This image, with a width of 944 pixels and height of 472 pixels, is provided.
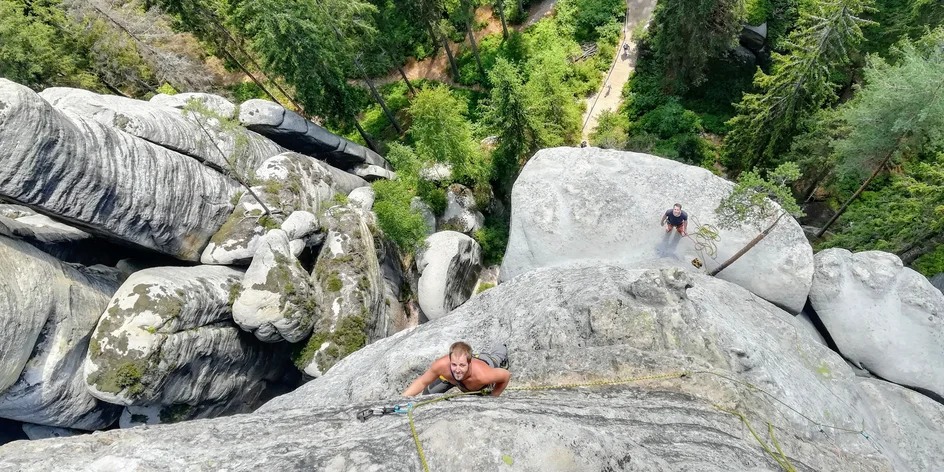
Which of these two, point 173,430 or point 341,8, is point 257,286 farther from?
point 341,8

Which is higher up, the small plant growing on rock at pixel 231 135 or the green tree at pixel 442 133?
the green tree at pixel 442 133

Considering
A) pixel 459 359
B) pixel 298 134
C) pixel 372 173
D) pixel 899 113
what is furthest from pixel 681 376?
pixel 298 134

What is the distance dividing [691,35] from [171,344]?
29.7 m

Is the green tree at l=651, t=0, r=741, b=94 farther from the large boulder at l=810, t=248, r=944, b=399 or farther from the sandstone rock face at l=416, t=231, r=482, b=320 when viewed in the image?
the sandstone rock face at l=416, t=231, r=482, b=320

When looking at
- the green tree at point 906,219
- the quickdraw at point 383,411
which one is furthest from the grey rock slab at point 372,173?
the green tree at point 906,219

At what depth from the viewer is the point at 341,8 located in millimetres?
22828

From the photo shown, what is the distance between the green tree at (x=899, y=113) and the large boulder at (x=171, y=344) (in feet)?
82.6

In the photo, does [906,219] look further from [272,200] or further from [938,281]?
[272,200]

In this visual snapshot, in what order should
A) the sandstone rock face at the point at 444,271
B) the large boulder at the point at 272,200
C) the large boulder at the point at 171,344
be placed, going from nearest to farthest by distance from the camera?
the large boulder at the point at 171,344 < the large boulder at the point at 272,200 < the sandstone rock face at the point at 444,271

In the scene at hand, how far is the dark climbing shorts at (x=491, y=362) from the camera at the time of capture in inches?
366

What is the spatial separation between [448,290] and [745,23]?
25863mm

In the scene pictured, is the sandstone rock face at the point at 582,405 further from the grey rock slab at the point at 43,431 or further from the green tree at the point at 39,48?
the green tree at the point at 39,48

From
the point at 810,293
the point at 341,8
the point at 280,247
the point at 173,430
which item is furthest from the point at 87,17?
the point at 810,293

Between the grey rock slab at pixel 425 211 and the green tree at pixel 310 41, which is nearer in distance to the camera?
the green tree at pixel 310 41
